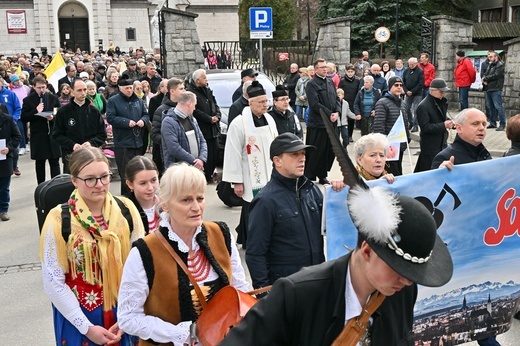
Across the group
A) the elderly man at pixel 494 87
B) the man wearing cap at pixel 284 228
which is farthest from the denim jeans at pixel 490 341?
the elderly man at pixel 494 87

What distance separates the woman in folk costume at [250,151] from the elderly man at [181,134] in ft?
4.24

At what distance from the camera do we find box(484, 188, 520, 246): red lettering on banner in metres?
5.32

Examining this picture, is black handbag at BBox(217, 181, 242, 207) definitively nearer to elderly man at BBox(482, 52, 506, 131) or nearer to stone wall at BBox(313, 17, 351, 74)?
elderly man at BBox(482, 52, 506, 131)

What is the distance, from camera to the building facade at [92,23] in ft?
177

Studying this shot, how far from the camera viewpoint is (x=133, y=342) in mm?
3873

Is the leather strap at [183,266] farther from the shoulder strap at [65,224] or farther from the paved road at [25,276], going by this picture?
the paved road at [25,276]

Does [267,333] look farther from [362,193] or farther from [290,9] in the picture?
[290,9]

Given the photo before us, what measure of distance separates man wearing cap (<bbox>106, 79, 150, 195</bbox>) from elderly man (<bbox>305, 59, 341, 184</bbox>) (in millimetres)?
2994

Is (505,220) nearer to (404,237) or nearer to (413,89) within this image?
(404,237)

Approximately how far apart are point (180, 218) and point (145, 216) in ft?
4.94

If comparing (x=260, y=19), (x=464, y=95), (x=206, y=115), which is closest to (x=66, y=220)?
(x=206, y=115)

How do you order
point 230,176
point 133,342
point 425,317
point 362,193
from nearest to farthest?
point 362,193 < point 133,342 < point 425,317 < point 230,176

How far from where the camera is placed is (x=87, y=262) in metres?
3.85

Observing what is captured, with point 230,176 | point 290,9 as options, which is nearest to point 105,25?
point 290,9
